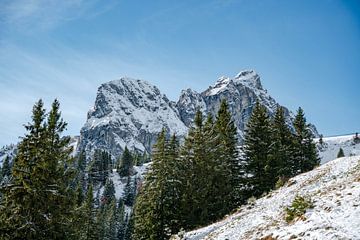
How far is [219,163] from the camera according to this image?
3541cm

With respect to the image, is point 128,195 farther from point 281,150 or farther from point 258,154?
point 258,154

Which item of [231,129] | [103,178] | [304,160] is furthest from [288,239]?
[103,178]

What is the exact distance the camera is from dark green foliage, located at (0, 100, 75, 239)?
2220cm

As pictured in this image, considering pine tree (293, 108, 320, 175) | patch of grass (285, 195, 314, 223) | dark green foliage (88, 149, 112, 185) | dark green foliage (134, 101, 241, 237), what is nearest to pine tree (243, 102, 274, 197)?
dark green foliage (134, 101, 241, 237)

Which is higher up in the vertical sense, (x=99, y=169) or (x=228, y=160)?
(x=99, y=169)

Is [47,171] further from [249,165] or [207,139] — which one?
[249,165]

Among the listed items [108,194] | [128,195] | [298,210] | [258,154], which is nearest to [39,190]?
[298,210]

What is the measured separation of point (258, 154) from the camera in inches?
1547

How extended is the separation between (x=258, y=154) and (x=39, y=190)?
23.4 meters

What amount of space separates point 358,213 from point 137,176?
470 feet

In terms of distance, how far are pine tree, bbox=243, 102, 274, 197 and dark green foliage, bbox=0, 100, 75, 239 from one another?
19.1m

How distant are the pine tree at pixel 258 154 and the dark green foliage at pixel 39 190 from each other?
751 inches

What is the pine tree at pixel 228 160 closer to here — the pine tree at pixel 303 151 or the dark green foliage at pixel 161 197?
the dark green foliage at pixel 161 197

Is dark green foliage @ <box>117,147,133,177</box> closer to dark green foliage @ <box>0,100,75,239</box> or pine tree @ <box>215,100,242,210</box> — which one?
pine tree @ <box>215,100,242,210</box>
